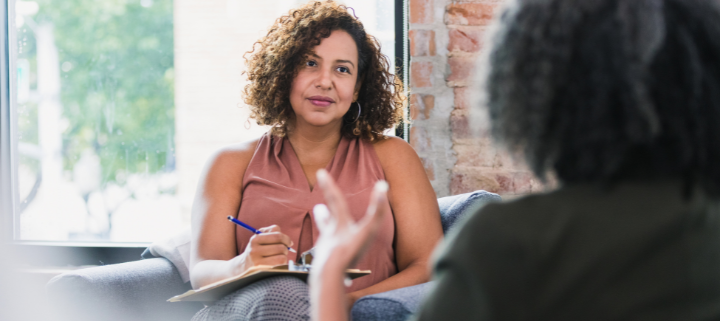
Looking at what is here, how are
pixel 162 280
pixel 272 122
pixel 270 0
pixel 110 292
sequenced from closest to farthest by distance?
pixel 110 292
pixel 162 280
pixel 272 122
pixel 270 0

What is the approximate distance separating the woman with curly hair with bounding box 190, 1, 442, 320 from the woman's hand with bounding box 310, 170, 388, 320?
0.75 metres

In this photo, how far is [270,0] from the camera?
211 centimetres

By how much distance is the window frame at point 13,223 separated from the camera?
2184mm

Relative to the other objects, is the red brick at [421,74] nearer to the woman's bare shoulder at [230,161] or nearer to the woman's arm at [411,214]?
the woman's arm at [411,214]

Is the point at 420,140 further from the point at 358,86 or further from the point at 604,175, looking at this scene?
the point at 604,175

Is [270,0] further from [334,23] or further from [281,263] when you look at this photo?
[281,263]

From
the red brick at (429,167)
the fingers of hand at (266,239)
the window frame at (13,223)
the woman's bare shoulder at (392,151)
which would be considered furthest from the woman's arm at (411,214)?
the window frame at (13,223)

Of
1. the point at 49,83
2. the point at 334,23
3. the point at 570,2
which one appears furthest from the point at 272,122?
the point at 570,2

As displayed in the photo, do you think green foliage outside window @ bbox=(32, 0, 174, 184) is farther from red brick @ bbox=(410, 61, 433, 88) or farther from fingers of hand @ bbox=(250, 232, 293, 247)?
fingers of hand @ bbox=(250, 232, 293, 247)

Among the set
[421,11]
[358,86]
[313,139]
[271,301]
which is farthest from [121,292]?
[421,11]

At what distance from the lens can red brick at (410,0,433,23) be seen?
6.07 ft

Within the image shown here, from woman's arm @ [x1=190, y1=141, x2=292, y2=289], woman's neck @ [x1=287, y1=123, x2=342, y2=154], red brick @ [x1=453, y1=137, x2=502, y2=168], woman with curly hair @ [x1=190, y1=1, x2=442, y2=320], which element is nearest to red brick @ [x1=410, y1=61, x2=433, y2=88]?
woman with curly hair @ [x1=190, y1=1, x2=442, y2=320]

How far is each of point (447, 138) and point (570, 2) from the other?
4.53 feet

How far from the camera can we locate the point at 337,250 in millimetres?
582
